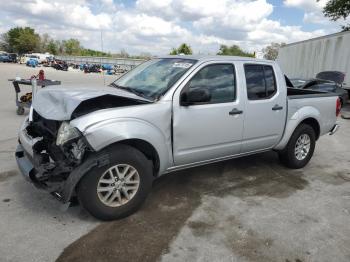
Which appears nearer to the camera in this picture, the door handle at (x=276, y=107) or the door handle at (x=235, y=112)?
the door handle at (x=235, y=112)

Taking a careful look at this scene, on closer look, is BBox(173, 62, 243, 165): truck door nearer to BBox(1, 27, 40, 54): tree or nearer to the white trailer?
the white trailer

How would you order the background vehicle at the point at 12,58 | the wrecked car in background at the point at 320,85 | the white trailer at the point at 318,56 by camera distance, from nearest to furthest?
the wrecked car in background at the point at 320,85 < the white trailer at the point at 318,56 < the background vehicle at the point at 12,58

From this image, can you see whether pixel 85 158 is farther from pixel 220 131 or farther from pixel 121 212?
pixel 220 131

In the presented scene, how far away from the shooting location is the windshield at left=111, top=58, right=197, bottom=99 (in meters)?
4.17

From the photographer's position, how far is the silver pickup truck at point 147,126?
345 centimetres

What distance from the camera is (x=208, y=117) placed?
426 cm

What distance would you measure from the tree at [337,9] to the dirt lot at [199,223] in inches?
894

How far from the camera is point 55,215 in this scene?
3799 mm

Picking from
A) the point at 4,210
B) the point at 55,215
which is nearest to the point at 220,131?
the point at 55,215

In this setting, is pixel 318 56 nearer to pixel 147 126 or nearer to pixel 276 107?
pixel 276 107

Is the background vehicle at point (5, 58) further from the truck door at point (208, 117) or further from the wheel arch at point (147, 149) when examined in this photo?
the wheel arch at point (147, 149)

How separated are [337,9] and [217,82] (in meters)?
24.3

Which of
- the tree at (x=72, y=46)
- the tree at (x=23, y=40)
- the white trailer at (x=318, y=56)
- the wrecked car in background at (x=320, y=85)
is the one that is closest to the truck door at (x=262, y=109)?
the wrecked car in background at (x=320, y=85)

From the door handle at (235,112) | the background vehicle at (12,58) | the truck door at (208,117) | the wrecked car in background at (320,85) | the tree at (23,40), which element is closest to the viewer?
the truck door at (208,117)
